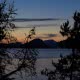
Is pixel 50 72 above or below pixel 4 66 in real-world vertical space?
below

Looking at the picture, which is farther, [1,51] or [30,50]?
[30,50]

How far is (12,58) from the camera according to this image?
18.9 metres

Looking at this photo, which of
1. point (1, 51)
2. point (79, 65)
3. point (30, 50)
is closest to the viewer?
point (1, 51)

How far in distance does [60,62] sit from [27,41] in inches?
575

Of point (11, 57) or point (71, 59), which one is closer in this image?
point (11, 57)

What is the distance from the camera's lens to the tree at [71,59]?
3281 cm

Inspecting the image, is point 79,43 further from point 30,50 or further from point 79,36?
point 30,50

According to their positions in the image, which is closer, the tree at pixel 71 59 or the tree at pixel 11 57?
the tree at pixel 11 57

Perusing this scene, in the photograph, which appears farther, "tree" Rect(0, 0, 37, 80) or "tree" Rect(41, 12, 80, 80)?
"tree" Rect(41, 12, 80, 80)

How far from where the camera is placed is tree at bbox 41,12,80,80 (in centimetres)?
3281

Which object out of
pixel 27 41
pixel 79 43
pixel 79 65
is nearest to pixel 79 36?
pixel 79 43

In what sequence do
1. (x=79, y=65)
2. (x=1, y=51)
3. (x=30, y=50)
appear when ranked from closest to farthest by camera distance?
1. (x=1, y=51)
2. (x=30, y=50)
3. (x=79, y=65)

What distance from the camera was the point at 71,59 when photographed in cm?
3291

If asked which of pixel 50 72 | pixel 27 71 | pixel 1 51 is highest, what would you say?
pixel 1 51
